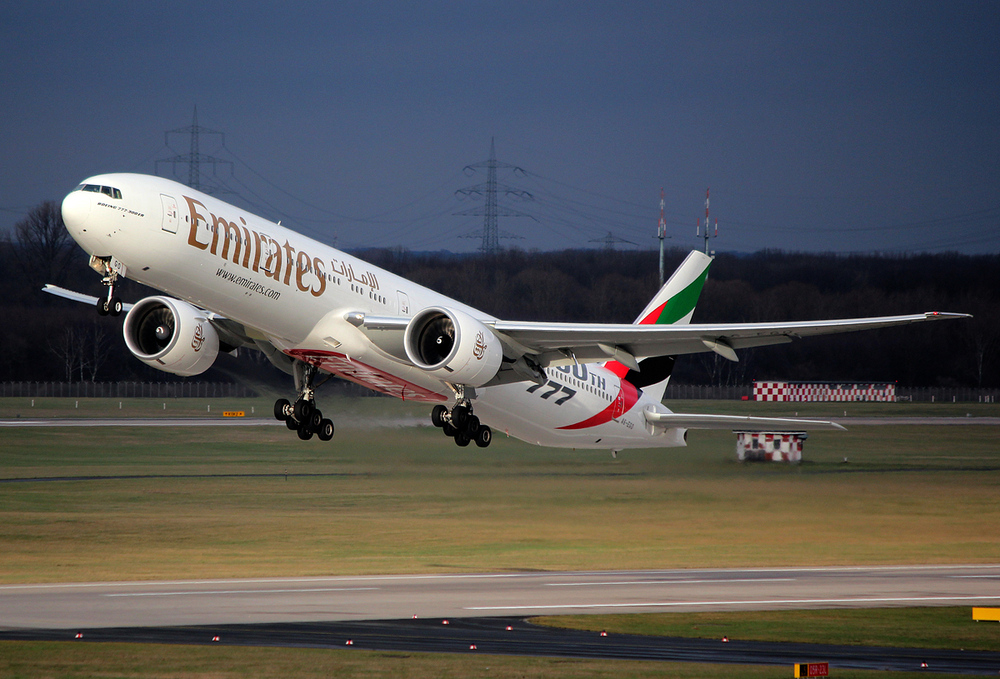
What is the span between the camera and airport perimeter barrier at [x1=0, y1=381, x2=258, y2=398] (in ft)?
297

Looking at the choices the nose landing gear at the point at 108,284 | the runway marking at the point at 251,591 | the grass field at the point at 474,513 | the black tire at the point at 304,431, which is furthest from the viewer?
the grass field at the point at 474,513

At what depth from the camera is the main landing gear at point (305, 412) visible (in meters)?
31.8

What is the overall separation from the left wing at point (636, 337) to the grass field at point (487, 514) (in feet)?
22.6

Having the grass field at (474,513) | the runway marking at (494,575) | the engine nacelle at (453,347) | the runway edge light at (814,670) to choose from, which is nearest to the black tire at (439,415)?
the grass field at (474,513)

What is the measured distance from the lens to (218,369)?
103ft

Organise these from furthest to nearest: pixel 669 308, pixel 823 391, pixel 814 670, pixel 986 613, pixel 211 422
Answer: pixel 823 391 < pixel 211 422 < pixel 669 308 < pixel 986 613 < pixel 814 670

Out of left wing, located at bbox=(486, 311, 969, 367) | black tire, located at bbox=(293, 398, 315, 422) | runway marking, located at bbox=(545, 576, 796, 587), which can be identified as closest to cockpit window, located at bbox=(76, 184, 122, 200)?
black tire, located at bbox=(293, 398, 315, 422)

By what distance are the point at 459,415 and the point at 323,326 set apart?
4.77 m

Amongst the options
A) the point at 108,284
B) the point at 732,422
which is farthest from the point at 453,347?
the point at 732,422

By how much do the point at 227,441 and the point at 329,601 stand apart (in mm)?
34528

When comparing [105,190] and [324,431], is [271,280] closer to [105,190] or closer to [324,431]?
[105,190]

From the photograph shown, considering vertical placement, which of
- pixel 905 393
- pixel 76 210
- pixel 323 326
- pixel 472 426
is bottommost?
pixel 472 426

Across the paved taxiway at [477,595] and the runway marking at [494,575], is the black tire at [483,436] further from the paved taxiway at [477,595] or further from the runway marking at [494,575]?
the runway marking at [494,575]

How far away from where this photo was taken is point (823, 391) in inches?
3925
